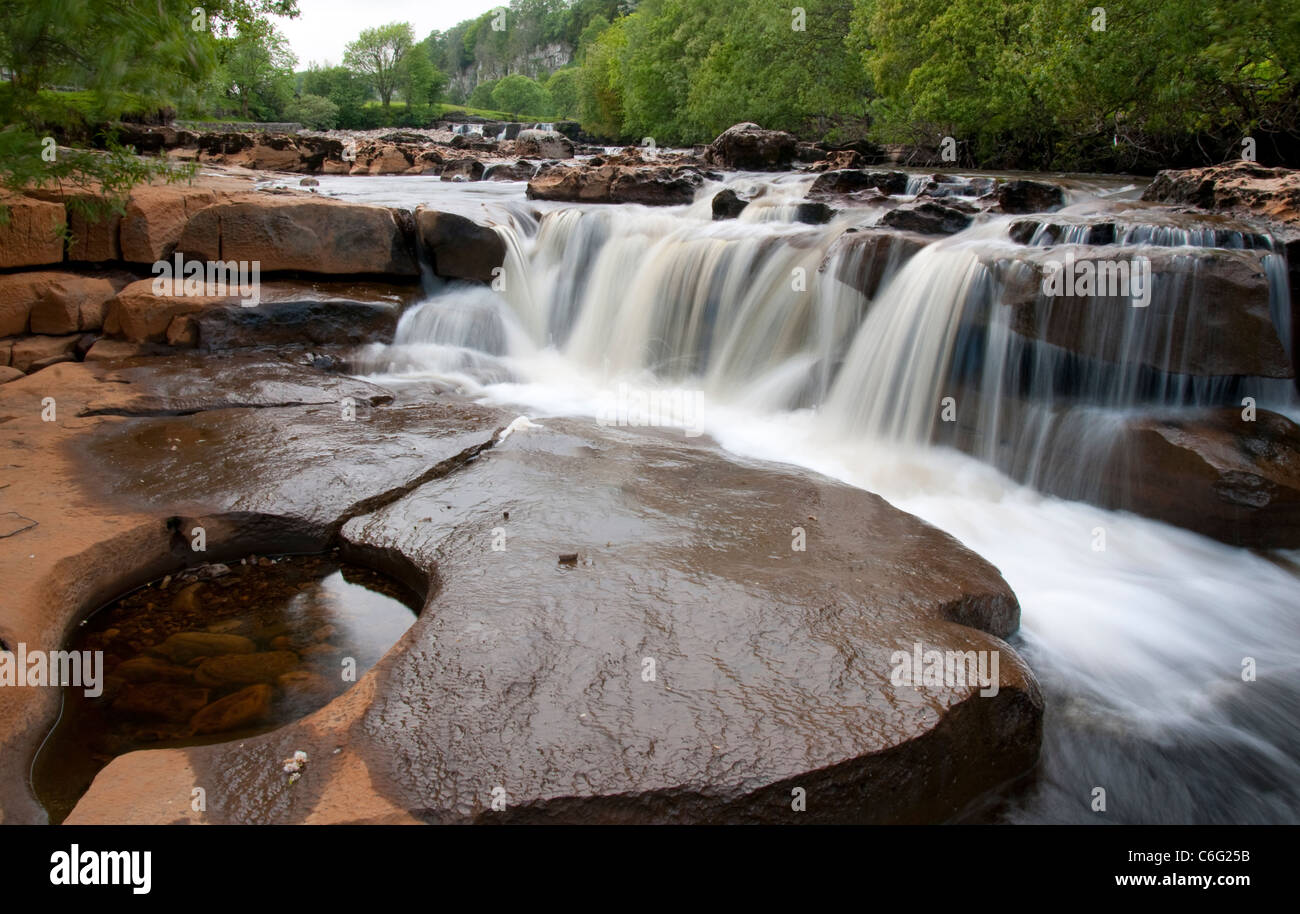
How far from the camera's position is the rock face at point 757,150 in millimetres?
22672

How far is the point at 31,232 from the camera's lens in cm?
872

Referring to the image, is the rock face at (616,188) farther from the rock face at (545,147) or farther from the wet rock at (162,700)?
the rock face at (545,147)

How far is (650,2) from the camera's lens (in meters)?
48.2

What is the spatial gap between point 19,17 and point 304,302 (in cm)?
446

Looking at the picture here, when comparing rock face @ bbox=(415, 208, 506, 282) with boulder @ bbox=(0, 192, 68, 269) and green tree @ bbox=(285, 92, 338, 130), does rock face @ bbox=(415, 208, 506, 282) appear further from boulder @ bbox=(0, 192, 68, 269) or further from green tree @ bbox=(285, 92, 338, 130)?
green tree @ bbox=(285, 92, 338, 130)

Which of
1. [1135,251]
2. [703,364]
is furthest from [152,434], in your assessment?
[1135,251]

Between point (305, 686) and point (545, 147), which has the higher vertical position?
point (545, 147)

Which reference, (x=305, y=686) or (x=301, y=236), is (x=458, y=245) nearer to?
(x=301, y=236)

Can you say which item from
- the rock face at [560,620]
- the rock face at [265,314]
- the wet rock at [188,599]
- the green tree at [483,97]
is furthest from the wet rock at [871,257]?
the green tree at [483,97]

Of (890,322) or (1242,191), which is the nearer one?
(890,322)

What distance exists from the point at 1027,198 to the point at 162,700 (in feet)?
39.9

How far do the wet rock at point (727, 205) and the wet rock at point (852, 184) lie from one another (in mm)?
1718

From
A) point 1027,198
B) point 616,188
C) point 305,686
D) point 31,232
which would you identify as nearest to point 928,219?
point 1027,198

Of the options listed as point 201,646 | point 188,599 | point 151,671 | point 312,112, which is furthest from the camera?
point 312,112
